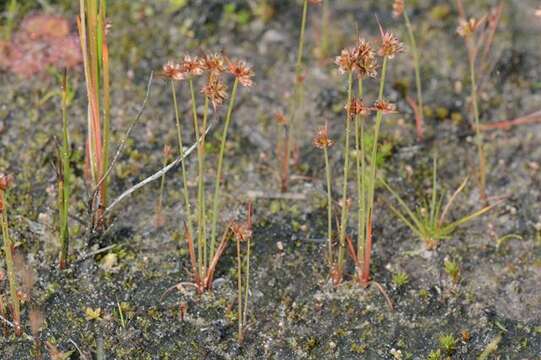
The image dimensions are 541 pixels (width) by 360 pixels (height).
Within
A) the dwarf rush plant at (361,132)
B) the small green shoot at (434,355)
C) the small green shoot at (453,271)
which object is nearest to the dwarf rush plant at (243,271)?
the dwarf rush plant at (361,132)

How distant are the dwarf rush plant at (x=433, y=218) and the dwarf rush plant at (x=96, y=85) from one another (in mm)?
1271

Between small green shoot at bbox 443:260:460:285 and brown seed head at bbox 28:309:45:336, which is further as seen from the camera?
small green shoot at bbox 443:260:460:285

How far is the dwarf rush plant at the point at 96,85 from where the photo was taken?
342 centimetres

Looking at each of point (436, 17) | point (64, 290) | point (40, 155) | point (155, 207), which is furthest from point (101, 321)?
point (436, 17)

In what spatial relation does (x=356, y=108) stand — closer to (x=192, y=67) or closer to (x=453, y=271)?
(x=192, y=67)

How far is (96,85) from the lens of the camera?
11.5ft

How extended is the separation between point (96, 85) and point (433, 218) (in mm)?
1716

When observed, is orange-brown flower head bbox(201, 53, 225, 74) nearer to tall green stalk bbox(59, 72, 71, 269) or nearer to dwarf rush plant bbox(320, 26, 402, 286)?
dwarf rush plant bbox(320, 26, 402, 286)

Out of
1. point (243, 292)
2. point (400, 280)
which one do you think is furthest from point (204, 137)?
point (400, 280)

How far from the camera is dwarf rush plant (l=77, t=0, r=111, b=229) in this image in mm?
3416

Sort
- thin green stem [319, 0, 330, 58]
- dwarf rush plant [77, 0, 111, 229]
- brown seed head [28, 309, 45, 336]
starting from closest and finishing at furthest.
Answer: brown seed head [28, 309, 45, 336], dwarf rush plant [77, 0, 111, 229], thin green stem [319, 0, 330, 58]

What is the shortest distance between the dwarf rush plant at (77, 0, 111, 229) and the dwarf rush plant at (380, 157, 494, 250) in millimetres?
1271

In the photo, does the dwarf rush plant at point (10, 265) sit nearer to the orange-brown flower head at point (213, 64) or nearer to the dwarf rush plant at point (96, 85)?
the dwarf rush plant at point (96, 85)

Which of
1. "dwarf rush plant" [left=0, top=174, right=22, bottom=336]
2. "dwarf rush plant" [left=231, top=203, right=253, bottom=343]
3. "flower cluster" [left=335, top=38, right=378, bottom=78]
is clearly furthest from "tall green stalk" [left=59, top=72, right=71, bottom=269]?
"flower cluster" [left=335, top=38, right=378, bottom=78]
